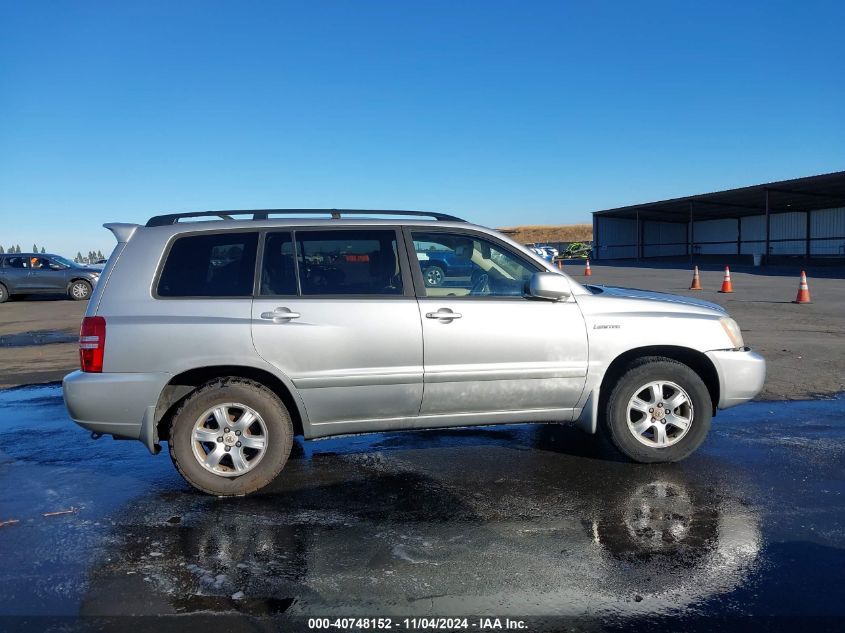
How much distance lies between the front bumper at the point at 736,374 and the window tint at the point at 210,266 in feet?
11.0

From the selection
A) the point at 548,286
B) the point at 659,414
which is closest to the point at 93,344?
the point at 548,286

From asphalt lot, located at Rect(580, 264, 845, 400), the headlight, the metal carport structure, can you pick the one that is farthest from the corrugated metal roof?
the headlight

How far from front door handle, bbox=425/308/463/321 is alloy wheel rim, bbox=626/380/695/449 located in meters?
1.44

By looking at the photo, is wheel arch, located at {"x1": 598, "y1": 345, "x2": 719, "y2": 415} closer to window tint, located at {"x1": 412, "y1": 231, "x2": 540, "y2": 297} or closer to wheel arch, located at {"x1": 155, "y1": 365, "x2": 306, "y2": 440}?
window tint, located at {"x1": 412, "y1": 231, "x2": 540, "y2": 297}

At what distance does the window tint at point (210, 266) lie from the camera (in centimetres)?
466

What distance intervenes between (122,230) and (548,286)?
295cm

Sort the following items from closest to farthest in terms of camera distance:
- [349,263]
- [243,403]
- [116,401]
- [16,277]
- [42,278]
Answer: [116,401], [243,403], [349,263], [16,277], [42,278]

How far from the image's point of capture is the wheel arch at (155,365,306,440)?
4.61 metres

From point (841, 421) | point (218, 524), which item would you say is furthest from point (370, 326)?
point (841, 421)

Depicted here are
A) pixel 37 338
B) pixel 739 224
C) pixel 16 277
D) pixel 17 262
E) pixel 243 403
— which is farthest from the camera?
pixel 739 224

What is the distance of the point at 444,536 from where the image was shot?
3.97m

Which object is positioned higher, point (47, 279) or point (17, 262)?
point (17, 262)

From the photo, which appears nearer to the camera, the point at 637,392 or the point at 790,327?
the point at 637,392

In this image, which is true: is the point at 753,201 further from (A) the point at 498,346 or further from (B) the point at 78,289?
(A) the point at 498,346
